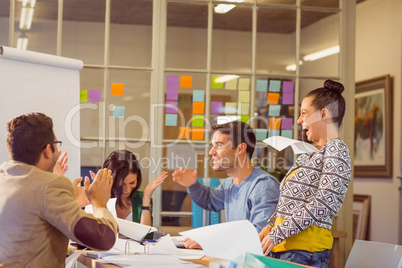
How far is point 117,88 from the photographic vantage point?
415 centimetres

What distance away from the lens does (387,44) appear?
577cm

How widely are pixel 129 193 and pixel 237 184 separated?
764 mm

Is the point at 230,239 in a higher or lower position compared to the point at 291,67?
lower

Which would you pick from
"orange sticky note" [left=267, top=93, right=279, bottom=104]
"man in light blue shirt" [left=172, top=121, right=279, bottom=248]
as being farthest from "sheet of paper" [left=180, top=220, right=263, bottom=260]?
"orange sticky note" [left=267, top=93, right=279, bottom=104]

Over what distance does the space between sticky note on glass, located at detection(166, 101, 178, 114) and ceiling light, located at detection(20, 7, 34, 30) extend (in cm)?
115

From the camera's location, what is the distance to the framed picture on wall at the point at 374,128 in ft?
18.7

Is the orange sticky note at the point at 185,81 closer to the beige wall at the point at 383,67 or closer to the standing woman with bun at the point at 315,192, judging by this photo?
the standing woman with bun at the point at 315,192

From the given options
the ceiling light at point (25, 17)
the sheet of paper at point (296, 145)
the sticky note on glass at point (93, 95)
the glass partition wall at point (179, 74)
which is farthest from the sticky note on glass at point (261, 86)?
the sheet of paper at point (296, 145)

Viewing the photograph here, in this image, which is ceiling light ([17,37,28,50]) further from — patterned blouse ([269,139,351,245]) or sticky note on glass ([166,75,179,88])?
patterned blouse ([269,139,351,245])

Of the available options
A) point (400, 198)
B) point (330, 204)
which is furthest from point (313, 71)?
point (330, 204)

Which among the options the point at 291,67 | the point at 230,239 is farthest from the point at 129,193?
the point at 291,67

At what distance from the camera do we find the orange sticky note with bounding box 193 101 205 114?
13.9 ft

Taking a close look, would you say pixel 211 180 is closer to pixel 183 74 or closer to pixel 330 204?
pixel 183 74

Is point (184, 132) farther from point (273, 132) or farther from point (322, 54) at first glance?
point (322, 54)
